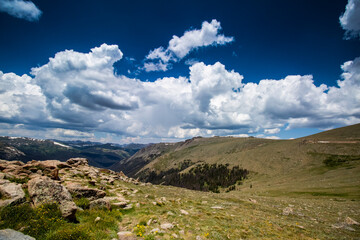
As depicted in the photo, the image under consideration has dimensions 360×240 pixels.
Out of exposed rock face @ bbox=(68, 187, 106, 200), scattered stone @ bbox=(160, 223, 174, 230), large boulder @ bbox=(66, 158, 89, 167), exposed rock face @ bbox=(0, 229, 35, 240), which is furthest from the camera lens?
large boulder @ bbox=(66, 158, 89, 167)

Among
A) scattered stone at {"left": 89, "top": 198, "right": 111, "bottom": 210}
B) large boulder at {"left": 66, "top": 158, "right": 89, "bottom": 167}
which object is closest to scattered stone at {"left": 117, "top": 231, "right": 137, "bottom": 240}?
scattered stone at {"left": 89, "top": 198, "right": 111, "bottom": 210}

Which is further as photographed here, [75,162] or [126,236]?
[75,162]

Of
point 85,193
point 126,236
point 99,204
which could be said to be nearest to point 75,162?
point 85,193

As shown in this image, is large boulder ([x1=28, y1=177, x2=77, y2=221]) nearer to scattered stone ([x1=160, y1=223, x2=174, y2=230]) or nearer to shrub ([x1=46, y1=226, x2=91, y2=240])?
shrub ([x1=46, y1=226, x2=91, y2=240])

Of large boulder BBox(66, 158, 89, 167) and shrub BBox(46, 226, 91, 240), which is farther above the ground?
shrub BBox(46, 226, 91, 240)

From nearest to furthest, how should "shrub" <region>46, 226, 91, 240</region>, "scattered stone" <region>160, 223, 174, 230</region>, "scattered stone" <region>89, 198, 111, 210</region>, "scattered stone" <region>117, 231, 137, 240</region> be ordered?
"shrub" <region>46, 226, 91, 240</region>
"scattered stone" <region>117, 231, 137, 240</region>
"scattered stone" <region>160, 223, 174, 230</region>
"scattered stone" <region>89, 198, 111, 210</region>

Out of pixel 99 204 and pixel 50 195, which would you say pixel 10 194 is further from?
pixel 99 204

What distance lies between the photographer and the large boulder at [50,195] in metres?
10.6

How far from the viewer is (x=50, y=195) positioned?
11539 millimetres

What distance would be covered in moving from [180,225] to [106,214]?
5694mm

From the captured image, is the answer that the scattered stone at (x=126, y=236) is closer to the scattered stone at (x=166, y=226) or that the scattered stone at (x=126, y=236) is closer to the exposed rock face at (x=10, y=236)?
the scattered stone at (x=166, y=226)

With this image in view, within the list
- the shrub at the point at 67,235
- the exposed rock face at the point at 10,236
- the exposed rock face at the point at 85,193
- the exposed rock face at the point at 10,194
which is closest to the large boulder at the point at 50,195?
the exposed rock face at the point at 10,194

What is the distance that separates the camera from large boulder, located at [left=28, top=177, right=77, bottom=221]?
418 inches

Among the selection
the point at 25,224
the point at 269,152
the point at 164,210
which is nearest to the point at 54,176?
the point at 25,224
